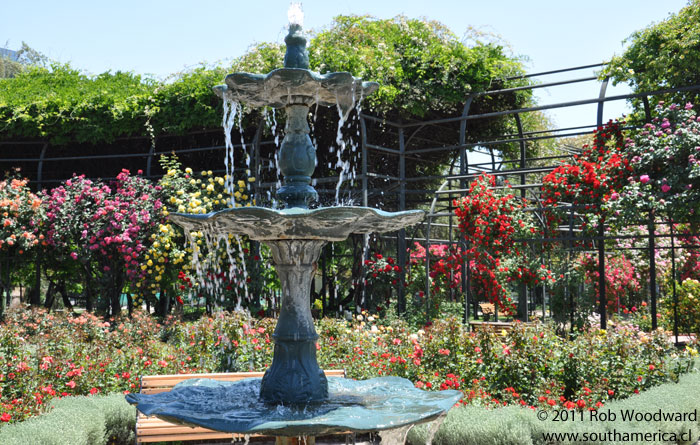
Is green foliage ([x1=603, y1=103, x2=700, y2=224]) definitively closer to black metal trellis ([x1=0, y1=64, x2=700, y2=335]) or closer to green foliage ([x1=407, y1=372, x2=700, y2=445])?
black metal trellis ([x1=0, y1=64, x2=700, y2=335])

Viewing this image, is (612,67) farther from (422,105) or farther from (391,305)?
(391,305)


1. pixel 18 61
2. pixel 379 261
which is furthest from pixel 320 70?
pixel 18 61

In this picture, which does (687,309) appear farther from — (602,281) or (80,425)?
(80,425)

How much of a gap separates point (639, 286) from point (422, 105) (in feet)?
28.2

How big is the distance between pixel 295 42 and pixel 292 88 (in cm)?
35

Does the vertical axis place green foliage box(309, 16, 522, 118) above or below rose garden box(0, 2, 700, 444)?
above

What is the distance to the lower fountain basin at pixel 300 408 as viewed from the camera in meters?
2.83

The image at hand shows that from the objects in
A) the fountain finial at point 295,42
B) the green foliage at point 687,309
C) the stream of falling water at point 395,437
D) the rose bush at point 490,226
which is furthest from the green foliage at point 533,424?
the green foliage at point 687,309

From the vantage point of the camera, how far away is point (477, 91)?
940cm

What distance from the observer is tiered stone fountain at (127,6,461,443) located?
3.00m

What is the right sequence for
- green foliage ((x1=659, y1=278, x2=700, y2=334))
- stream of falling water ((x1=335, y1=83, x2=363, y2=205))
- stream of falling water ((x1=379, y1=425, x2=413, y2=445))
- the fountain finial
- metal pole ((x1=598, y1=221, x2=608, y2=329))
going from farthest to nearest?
1. green foliage ((x1=659, y1=278, x2=700, y2=334))
2. stream of falling water ((x1=335, y1=83, x2=363, y2=205))
3. metal pole ((x1=598, y1=221, x2=608, y2=329))
4. the fountain finial
5. stream of falling water ((x1=379, y1=425, x2=413, y2=445))

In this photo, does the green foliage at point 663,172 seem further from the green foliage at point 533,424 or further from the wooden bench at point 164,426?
the wooden bench at point 164,426

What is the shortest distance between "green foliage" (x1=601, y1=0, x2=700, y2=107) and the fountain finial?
611 centimetres

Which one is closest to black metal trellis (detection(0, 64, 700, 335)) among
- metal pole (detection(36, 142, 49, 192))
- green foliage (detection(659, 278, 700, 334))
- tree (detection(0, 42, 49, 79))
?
metal pole (detection(36, 142, 49, 192))
